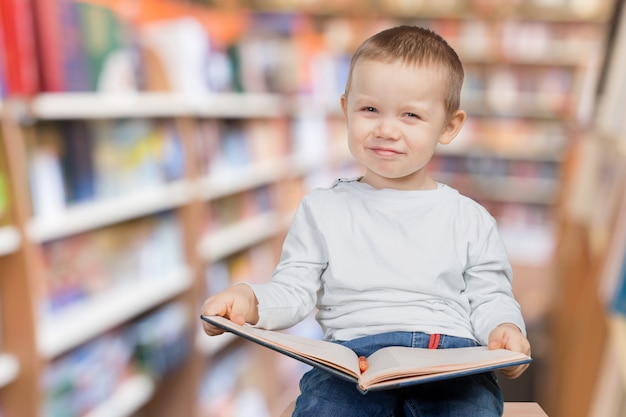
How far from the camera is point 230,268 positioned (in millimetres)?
3492

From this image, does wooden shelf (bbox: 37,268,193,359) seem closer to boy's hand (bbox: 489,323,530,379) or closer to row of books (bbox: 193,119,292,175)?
row of books (bbox: 193,119,292,175)

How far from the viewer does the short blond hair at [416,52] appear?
894 mm

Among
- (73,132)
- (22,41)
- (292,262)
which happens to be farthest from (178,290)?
(292,262)

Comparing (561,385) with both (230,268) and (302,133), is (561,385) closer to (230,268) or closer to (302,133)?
(230,268)

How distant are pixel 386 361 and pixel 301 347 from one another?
0.31 feet

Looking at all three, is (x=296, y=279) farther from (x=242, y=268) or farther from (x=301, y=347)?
Answer: (x=242, y=268)

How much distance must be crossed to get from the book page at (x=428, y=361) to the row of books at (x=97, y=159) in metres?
1.54

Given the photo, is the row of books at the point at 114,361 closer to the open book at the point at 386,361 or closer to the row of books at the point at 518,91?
the open book at the point at 386,361

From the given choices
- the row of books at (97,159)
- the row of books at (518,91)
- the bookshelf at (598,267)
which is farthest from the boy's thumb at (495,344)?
the row of books at (518,91)

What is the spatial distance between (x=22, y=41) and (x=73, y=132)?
431mm

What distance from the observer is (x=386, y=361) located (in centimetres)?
80

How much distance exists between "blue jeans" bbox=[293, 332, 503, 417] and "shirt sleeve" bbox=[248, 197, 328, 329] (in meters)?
0.09

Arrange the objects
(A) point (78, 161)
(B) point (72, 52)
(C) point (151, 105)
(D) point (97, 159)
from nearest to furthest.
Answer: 1. (B) point (72, 52)
2. (A) point (78, 161)
3. (D) point (97, 159)
4. (C) point (151, 105)

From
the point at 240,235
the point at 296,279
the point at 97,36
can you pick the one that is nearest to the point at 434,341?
the point at 296,279
